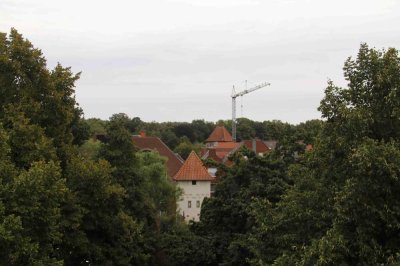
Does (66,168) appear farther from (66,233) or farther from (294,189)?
(294,189)

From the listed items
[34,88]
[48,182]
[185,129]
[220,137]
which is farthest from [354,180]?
[185,129]

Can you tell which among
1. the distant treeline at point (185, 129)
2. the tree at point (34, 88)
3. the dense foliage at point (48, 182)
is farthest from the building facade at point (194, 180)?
the distant treeline at point (185, 129)

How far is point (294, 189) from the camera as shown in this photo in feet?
61.4

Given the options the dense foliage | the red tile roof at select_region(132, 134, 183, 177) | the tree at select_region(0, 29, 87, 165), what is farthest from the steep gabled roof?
the tree at select_region(0, 29, 87, 165)

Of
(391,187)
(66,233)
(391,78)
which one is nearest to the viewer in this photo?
(391,187)

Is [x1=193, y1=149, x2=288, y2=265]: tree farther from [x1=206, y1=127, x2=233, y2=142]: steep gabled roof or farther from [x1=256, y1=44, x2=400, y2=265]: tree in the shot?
[x1=206, y1=127, x2=233, y2=142]: steep gabled roof

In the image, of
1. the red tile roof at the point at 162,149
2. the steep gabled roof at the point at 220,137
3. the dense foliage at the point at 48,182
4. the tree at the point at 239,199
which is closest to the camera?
the dense foliage at the point at 48,182

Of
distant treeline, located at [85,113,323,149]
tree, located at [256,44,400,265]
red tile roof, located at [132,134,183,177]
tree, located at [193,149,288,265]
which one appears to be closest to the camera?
tree, located at [256,44,400,265]

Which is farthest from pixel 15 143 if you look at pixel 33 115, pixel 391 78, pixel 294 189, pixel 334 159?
pixel 391 78

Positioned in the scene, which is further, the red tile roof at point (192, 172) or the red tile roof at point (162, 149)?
the red tile roof at point (162, 149)

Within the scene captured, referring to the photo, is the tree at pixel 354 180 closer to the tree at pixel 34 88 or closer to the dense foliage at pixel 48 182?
the dense foliage at pixel 48 182

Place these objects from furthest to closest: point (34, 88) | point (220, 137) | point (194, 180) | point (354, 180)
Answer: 1. point (220, 137)
2. point (194, 180)
3. point (34, 88)
4. point (354, 180)

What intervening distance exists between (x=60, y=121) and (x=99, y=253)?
5.89 m

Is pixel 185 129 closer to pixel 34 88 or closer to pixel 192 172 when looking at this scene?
pixel 192 172
